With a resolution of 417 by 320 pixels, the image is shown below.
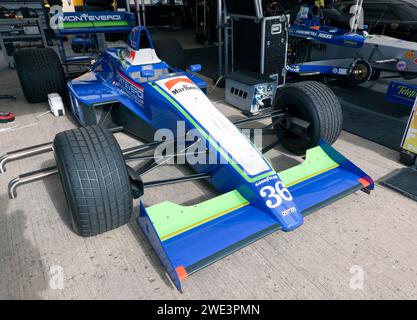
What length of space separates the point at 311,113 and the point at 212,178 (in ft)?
3.40

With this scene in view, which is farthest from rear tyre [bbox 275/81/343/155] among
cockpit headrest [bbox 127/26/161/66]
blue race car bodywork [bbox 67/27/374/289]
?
cockpit headrest [bbox 127/26/161/66]

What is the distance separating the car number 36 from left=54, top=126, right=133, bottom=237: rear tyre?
0.85 m

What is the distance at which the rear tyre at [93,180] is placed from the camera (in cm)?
184

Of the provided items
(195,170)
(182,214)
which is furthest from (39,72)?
(182,214)

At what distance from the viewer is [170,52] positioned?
5094mm

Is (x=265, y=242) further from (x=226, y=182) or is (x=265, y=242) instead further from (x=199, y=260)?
(x=199, y=260)

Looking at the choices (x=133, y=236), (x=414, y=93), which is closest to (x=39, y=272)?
(x=133, y=236)

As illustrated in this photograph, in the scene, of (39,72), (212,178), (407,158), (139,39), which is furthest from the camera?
(39,72)

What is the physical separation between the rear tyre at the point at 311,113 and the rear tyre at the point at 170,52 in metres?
2.63

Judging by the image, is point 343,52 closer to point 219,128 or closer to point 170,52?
point 170,52

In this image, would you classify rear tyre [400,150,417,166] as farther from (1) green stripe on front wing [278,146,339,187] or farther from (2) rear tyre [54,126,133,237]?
(2) rear tyre [54,126,133,237]

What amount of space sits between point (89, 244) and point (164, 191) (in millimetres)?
763

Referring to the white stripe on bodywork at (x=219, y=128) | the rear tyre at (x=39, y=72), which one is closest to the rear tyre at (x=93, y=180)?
the white stripe on bodywork at (x=219, y=128)

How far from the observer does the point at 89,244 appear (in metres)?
2.12
